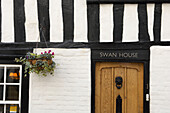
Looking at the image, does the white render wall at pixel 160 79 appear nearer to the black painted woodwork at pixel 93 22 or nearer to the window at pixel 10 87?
the black painted woodwork at pixel 93 22

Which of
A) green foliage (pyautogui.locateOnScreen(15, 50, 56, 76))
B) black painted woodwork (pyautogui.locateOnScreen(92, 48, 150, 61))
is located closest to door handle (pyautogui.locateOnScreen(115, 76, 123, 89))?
black painted woodwork (pyautogui.locateOnScreen(92, 48, 150, 61))

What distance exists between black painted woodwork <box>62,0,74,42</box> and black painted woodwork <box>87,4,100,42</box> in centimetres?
36

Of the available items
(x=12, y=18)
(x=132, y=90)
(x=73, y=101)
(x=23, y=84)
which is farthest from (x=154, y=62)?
(x=12, y=18)

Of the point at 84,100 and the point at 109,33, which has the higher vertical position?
the point at 109,33

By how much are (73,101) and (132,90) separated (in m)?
1.24

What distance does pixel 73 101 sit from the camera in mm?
4906

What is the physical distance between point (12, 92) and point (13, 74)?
386 mm

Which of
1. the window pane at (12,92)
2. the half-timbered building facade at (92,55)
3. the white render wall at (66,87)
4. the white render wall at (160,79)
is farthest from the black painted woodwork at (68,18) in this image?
the white render wall at (160,79)

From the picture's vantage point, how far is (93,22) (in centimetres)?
500

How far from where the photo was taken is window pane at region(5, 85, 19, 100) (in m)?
5.11

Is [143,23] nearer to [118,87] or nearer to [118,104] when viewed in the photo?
[118,87]

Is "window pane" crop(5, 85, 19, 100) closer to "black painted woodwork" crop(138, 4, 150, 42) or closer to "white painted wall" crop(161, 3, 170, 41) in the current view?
"black painted woodwork" crop(138, 4, 150, 42)

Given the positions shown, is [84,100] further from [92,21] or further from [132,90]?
[92,21]

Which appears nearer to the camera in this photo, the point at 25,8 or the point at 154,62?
the point at 154,62
